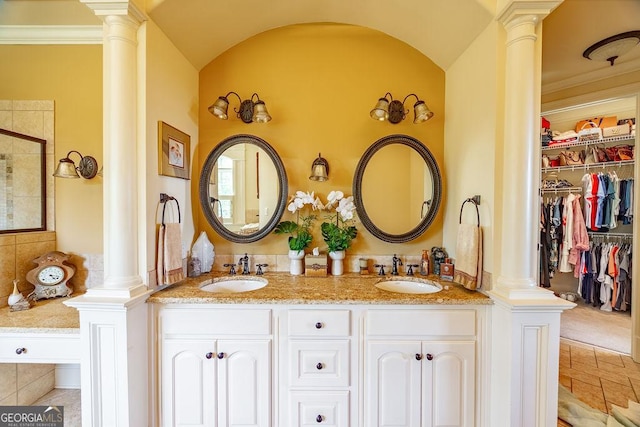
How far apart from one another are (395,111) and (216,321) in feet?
5.98

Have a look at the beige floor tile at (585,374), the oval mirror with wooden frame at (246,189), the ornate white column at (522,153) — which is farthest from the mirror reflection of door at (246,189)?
the beige floor tile at (585,374)

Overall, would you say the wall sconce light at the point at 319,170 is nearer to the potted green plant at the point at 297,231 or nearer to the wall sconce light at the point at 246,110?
the potted green plant at the point at 297,231

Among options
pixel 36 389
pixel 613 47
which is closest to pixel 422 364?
pixel 36 389

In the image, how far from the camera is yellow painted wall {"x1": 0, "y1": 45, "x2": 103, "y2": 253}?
1.94 metres

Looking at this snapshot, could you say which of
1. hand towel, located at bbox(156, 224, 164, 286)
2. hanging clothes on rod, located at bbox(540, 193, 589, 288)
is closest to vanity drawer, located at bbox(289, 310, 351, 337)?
hand towel, located at bbox(156, 224, 164, 286)

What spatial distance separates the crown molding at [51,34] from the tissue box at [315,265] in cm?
216

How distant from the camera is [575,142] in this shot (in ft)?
12.0

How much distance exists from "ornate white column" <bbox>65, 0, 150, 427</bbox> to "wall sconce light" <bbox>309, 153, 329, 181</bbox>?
3.56 ft

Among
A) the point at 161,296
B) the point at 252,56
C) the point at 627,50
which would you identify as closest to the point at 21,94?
the point at 252,56

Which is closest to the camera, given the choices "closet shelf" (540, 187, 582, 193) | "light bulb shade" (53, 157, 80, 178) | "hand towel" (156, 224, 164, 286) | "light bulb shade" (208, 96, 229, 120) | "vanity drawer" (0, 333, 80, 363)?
"vanity drawer" (0, 333, 80, 363)

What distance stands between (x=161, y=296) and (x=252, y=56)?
5.89 ft

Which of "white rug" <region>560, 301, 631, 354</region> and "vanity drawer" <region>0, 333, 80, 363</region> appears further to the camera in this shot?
"white rug" <region>560, 301, 631, 354</region>

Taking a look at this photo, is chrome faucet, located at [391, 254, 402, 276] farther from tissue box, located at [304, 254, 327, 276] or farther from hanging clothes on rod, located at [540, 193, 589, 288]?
hanging clothes on rod, located at [540, 193, 589, 288]

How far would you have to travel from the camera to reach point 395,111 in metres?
2.00
